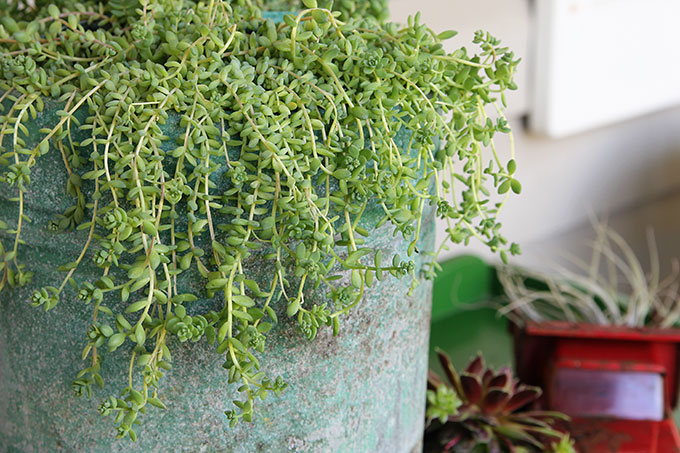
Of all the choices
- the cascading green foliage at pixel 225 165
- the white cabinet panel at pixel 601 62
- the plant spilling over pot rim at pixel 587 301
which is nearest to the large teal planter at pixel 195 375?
the cascading green foliage at pixel 225 165

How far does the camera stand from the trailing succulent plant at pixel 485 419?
0.80 metres

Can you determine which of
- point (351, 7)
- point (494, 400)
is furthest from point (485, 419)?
point (351, 7)

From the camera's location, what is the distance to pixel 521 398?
2.79 feet

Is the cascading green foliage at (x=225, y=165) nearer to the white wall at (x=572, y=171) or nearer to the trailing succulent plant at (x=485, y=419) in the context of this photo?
the trailing succulent plant at (x=485, y=419)

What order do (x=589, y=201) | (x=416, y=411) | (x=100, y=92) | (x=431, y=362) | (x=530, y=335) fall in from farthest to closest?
(x=589, y=201) → (x=431, y=362) → (x=530, y=335) → (x=416, y=411) → (x=100, y=92)

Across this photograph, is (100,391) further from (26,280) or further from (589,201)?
(589,201)

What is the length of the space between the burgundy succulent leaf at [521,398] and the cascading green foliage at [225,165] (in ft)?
1.14

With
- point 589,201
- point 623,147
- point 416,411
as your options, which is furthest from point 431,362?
point 623,147

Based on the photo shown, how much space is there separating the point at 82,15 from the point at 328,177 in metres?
0.31

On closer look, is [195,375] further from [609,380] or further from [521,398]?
[609,380]

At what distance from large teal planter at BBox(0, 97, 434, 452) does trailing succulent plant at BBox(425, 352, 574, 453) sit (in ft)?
0.67

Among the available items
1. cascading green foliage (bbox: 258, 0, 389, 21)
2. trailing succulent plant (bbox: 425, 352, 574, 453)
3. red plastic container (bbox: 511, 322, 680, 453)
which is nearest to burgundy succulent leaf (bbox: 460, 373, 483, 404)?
trailing succulent plant (bbox: 425, 352, 574, 453)

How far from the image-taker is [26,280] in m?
0.55

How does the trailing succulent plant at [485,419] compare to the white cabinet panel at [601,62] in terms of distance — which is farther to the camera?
the white cabinet panel at [601,62]
